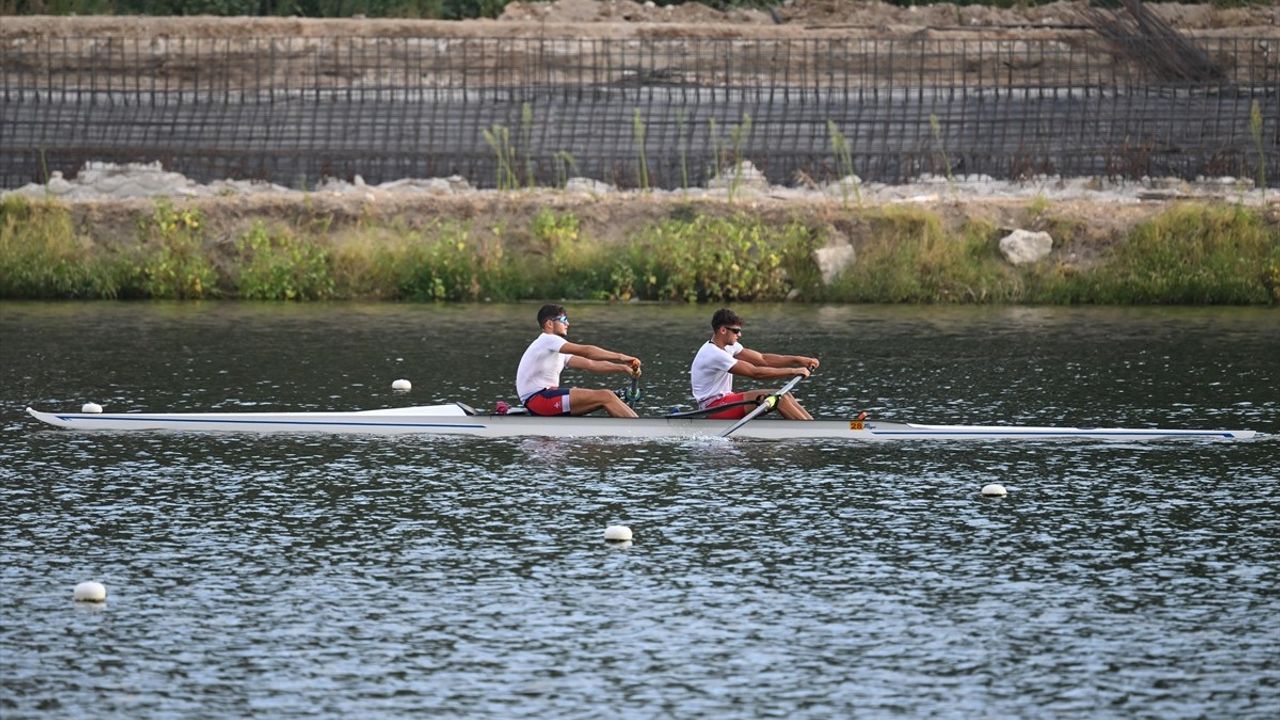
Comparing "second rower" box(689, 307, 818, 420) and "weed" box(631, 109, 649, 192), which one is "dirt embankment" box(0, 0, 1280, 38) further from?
"second rower" box(689, 307, 818, 420)

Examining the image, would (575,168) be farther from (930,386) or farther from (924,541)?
(924,541)

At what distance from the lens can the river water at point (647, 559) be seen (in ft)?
43.5

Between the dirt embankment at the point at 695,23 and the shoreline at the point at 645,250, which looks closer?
the shoreline at the point at 645,250

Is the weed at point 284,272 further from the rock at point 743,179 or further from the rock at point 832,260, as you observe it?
the rock at point 832,260

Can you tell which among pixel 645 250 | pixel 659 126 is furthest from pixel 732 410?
pixel 659 126

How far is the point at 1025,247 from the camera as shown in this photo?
37.2 meters

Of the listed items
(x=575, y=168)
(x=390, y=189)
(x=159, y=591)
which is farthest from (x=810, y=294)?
(x=159, y=591)

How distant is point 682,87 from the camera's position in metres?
45.9

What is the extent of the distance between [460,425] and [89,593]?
796 cm

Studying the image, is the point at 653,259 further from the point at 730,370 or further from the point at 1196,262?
the point at 730,370

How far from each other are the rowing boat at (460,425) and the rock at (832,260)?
47.1 ft

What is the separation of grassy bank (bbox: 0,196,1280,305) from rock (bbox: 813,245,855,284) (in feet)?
0.38

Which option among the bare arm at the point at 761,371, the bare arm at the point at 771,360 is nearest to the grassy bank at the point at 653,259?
the bare arm at the point at 771,360

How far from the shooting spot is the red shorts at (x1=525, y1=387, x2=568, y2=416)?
75.9ft
